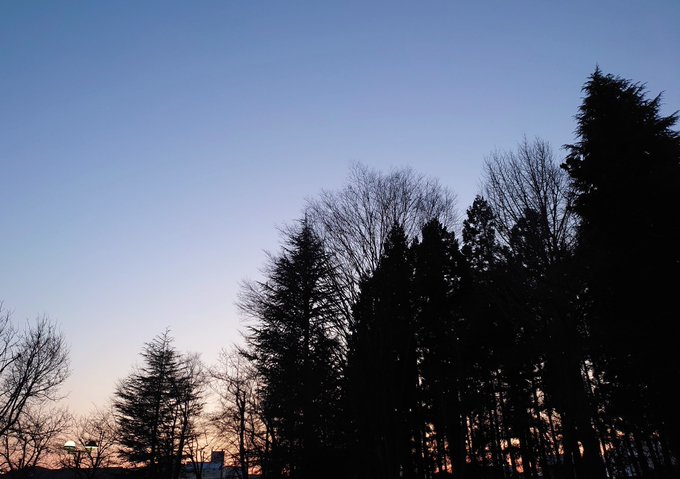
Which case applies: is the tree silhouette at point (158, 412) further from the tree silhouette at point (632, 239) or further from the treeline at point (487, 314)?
the tree silhouette at point (632, 239)

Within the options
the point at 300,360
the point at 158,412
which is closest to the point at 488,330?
the point at 300,360

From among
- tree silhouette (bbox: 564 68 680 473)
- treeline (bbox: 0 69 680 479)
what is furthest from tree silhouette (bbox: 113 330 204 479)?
tree silhouette (bbox: 564 68 680 473)

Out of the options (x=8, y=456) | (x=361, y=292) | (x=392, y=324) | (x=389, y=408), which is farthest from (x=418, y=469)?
(x=8, y=456)

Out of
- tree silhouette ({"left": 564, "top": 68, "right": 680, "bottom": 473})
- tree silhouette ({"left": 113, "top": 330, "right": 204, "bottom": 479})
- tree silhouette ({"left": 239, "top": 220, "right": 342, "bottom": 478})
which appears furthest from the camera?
tree silhouette ({"left": 113, "top": 330, "right": 204, "bottom": 479})

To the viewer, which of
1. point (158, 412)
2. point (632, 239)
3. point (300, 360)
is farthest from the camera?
point (158, 412)

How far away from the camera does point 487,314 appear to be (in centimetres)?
2466

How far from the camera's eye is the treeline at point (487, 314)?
13.3 metres

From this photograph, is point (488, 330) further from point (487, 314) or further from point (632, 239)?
point (632, 239)

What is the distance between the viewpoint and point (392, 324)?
17766mm

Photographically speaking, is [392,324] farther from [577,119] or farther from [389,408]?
[577,119]

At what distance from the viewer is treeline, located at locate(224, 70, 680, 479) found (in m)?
13.3

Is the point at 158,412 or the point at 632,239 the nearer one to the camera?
the point at 632,239

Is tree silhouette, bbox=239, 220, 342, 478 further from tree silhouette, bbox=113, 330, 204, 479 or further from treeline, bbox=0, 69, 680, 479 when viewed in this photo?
tree silhouette, bbox=113, 330, 204, 479

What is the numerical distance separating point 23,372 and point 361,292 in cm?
1708
